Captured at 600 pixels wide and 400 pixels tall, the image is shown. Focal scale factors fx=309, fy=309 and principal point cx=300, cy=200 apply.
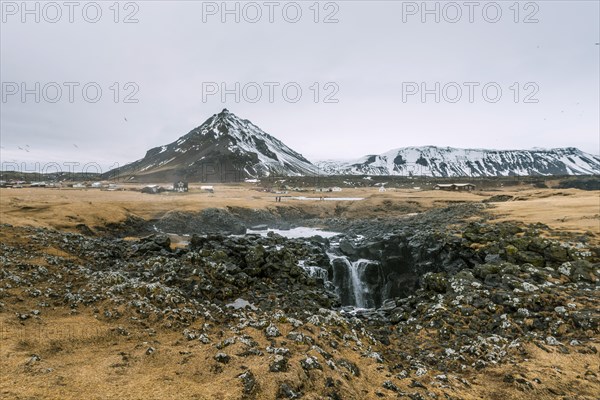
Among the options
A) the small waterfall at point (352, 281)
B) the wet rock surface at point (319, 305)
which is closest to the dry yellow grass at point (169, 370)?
the wet rock surface at point (319, 305)

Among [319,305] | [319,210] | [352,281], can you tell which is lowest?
[352,281]

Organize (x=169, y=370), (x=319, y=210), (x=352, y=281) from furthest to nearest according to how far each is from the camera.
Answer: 1. (x=319, y=210)
2. (x=352, y=281)
3. (x=169, y=370)

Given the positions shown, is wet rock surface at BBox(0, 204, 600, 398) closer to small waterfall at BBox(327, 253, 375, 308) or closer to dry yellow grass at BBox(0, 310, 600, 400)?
dry yellow grass at BBox(0, 310, 600, 400)

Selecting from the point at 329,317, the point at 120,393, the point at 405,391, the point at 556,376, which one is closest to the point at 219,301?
the point at 329,317

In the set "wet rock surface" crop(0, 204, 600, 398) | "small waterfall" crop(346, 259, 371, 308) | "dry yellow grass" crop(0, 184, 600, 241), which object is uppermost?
"dry yellow grass" crop(0, 184, 600, 241)

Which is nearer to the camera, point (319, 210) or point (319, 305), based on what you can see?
point (319, 305)

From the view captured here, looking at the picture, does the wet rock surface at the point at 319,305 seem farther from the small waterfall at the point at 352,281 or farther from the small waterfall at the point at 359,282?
the small waterfall at the point at 359,282

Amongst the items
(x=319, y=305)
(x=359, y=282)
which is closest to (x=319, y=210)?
(x=359, y=282)

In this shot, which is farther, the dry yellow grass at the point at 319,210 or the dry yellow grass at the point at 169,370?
the dry yellow grass at the point at 319,210

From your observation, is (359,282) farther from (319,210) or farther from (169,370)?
(319,210)

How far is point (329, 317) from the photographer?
15.4m

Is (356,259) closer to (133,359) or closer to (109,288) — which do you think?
(109,288)

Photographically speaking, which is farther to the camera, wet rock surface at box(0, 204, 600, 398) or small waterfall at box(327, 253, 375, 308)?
small waterfall at box(327, 253, 375, 308)

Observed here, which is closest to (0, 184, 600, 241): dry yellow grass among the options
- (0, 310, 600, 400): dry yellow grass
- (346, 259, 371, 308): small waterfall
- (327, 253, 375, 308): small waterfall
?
(346, 259, 371, 308): small waterfall
